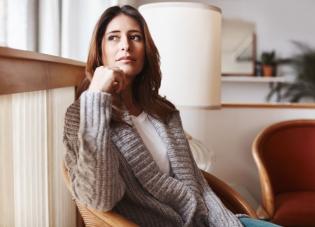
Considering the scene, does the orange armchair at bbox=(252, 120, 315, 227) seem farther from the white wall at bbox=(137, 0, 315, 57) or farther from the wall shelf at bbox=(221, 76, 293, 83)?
the white wall at bbox=(137, 0, 315, 57)

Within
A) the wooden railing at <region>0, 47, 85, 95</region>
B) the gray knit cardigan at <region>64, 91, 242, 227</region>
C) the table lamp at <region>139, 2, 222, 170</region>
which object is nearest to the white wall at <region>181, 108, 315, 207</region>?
the table lamp at <region>139, 2, 222, 170</region>

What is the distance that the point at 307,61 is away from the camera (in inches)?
202

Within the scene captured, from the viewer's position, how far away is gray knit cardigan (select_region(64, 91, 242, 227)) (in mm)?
893

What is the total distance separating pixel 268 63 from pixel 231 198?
4.07 meters

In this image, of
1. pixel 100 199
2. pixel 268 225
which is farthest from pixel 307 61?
pixel 100 199

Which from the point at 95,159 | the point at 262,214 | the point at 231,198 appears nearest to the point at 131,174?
the point at 95,159

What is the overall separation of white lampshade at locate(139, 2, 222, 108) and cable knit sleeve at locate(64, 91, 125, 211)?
2.59 feet

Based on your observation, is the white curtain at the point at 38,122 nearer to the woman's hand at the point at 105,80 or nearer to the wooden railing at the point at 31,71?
the wooden railing at the point at 31,71

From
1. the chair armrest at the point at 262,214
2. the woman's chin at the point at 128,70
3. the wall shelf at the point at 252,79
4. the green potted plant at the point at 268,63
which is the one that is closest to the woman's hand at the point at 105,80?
the woman's chin at the point at 128,70

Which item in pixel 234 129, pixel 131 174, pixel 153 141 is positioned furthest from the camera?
pixel 234 129

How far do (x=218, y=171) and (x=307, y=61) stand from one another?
315cm

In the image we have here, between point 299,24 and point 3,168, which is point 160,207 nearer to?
point 3,168

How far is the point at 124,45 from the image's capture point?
113 centimetres

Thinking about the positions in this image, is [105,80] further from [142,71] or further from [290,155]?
[290,155]
